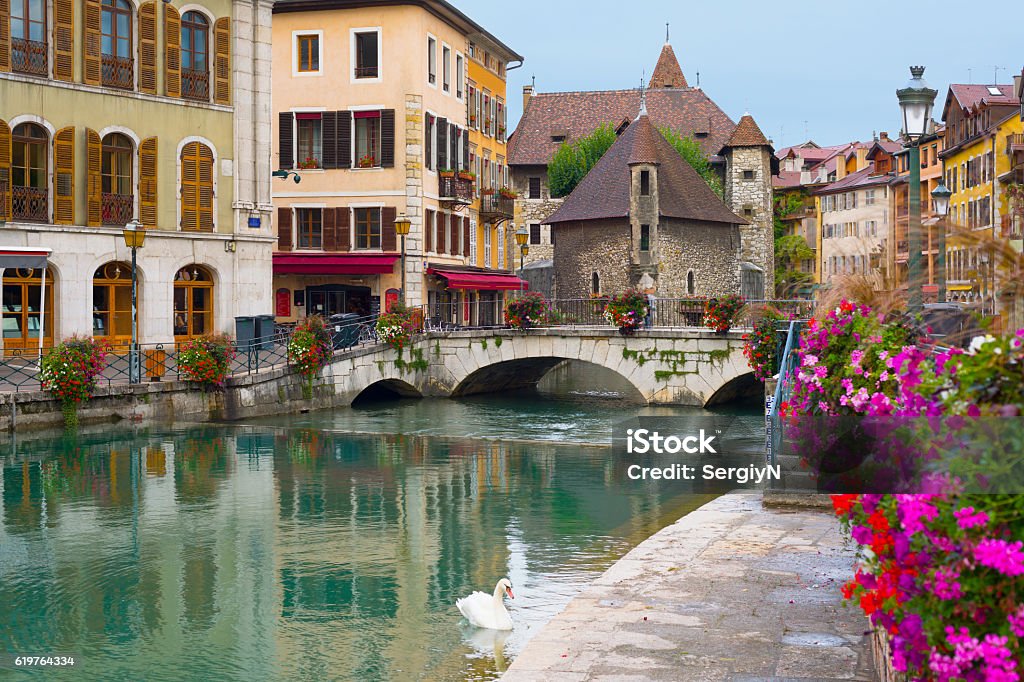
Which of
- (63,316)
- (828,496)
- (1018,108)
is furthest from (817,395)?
(1018,108)

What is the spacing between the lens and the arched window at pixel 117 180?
27.3 m

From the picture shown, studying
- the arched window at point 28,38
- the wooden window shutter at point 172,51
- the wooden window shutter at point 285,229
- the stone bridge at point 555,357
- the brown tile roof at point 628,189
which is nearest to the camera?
the arched window at point 28,38

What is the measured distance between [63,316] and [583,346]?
1167 centimetres

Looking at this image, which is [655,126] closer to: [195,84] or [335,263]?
[335,263]

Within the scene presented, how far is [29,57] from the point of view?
85.0ft

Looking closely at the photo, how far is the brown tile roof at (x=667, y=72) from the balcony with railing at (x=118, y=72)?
5353 centimetres

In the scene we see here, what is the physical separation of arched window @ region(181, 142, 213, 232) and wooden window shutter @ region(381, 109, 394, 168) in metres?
8.56

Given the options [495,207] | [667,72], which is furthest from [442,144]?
[667,72]

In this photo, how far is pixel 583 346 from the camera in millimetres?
30406

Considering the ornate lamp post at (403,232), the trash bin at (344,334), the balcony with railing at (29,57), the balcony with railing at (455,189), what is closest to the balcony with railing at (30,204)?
the balcony with railing at (29,57)

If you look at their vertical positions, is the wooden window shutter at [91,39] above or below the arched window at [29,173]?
above

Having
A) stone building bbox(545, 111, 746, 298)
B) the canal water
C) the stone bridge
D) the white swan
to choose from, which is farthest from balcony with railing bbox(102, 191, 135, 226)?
stone building bbox(545, 111, 746, 298)

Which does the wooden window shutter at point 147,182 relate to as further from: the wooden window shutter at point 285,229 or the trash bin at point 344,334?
the wooden window shutter at point 285,229

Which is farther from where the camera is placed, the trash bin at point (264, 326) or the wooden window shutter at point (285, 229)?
the wooden window shutter at point (285, 229)
